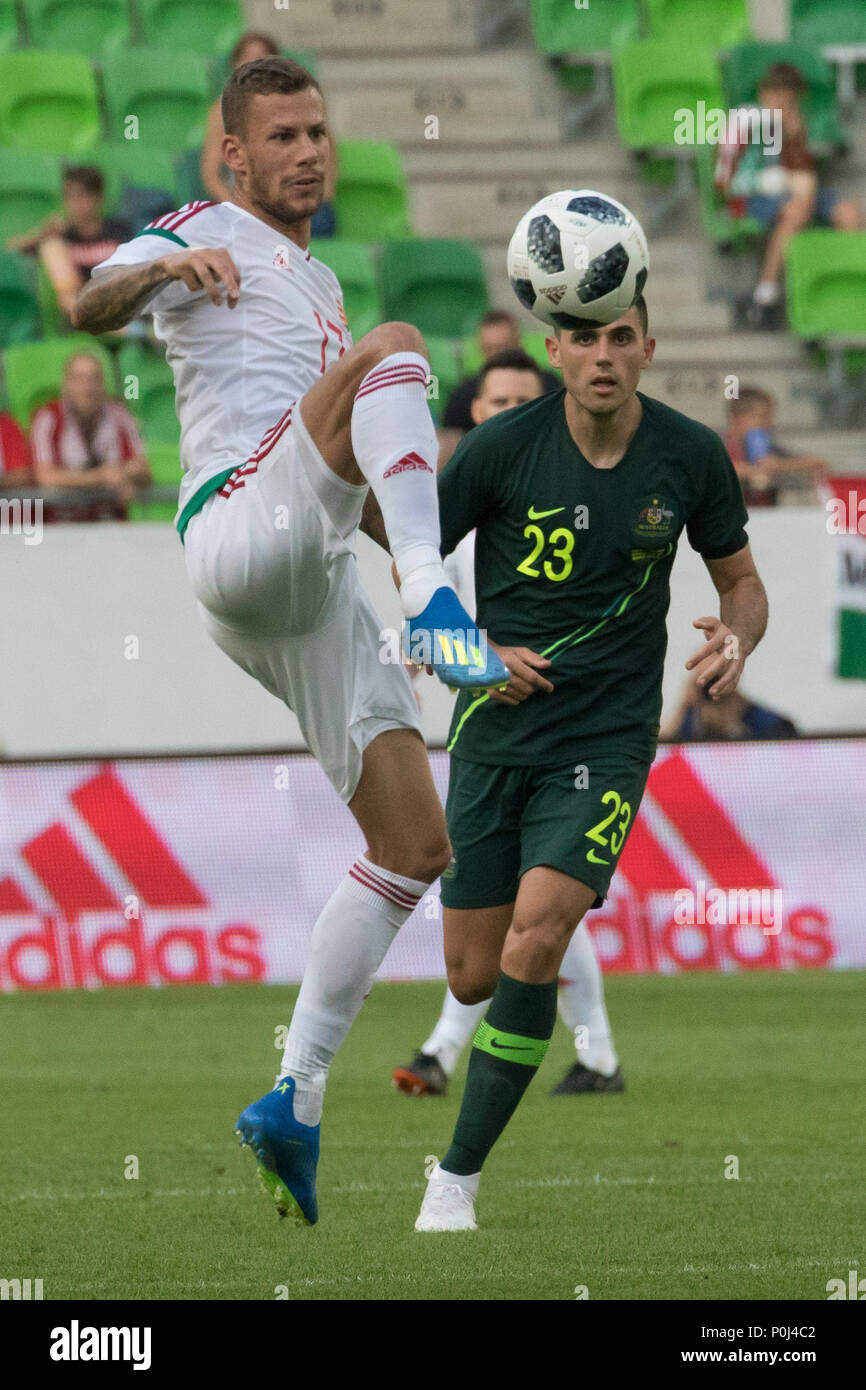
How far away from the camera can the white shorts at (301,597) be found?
4.54m

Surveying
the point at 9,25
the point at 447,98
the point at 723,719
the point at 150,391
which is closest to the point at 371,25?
the point at 447,98

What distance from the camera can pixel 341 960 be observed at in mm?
4973

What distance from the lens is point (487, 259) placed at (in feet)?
49.9

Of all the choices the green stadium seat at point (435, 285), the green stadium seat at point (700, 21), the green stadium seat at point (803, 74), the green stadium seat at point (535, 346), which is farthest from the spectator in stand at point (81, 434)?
the green stadium seat at point (700, 21)

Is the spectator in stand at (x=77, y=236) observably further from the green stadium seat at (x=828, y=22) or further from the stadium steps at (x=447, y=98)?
the green stadium seat at (x=828, y=22)

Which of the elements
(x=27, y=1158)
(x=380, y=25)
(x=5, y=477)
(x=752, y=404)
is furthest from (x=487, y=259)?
(x=27, y=1158)

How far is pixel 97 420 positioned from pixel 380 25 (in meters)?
5.45

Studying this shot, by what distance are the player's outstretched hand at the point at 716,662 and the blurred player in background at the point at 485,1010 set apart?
267 centimetres

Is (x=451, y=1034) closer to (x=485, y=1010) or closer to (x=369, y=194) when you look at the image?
(x=485, y=1010)

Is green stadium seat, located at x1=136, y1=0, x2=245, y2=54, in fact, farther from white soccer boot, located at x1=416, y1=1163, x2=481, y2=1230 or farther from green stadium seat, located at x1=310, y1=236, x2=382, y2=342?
white soccer boot, located at x1=416, y1=1163, x2=481, y2=1230

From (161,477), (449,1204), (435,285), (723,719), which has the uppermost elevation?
(435,285)

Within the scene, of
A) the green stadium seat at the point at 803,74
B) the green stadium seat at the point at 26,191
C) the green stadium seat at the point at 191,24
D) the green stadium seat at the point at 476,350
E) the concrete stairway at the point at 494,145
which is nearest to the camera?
the green stadium seat at the point at 476,350

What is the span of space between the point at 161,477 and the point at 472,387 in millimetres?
3570

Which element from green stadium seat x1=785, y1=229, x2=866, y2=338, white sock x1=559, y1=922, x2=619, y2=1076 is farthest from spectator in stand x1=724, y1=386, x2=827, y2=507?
white sock x1=559, y1=922, x2=619, y2=1076
